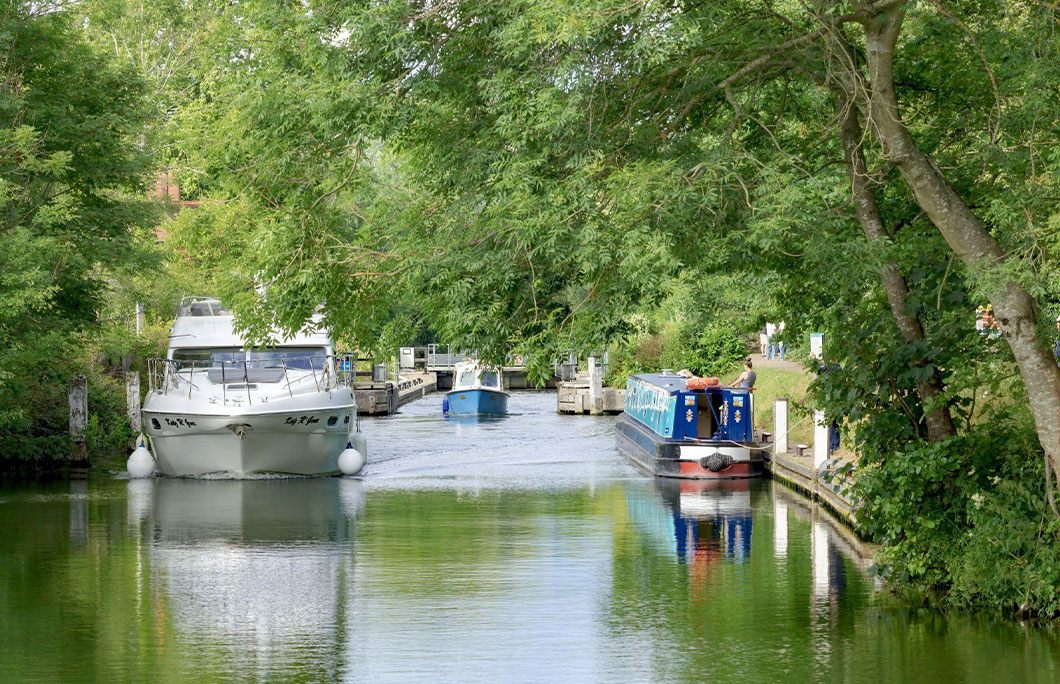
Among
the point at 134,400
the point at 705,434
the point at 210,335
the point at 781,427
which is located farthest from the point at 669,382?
the point at 134,400

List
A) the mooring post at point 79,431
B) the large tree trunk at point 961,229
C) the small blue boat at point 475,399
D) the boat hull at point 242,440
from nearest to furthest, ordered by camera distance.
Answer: the large tree trunk at point 961,229 → the boat hull at point 242,440 → the mooring post at point 79,431 → the small blue boat at point 475,399

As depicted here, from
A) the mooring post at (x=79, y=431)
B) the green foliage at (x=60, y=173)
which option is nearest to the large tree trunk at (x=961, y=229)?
the green foliage at (x=60, y=173)

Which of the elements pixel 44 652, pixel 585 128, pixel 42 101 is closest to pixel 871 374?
pixel 585 128

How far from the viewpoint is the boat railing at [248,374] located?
34094 millimetres

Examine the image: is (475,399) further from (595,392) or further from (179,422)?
(179,422)

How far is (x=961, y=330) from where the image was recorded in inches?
642

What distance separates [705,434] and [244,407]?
9777mm

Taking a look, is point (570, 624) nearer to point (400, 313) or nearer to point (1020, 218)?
point (400, 313)

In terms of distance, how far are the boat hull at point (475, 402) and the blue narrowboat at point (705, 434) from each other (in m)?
26.5

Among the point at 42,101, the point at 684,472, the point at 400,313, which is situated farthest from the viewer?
the point at 684,472

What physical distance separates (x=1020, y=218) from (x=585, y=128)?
14.5 feet

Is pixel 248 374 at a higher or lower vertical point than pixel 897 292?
lower

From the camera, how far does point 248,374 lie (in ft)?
115

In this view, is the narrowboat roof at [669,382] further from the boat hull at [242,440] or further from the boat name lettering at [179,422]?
the boat name lettering at [179,422]
